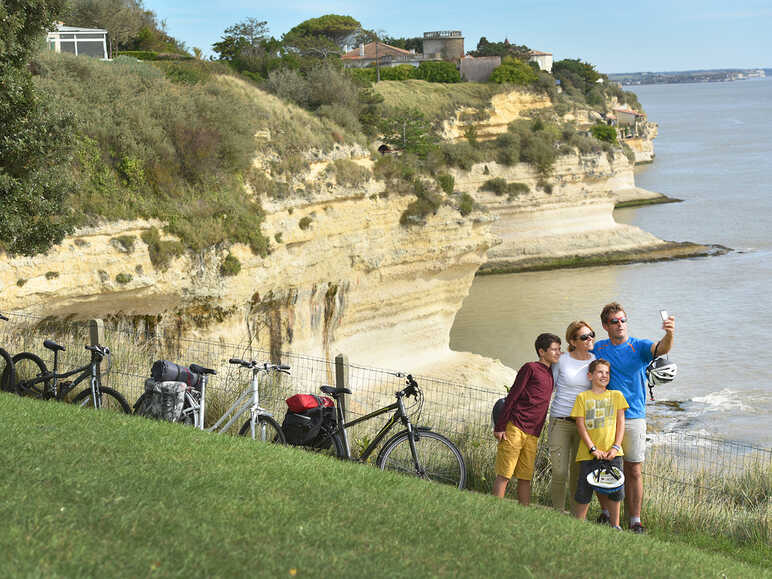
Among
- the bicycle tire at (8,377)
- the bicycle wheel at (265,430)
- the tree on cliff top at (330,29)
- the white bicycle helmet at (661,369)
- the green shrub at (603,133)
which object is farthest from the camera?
the tree on cliff top at (330,29)

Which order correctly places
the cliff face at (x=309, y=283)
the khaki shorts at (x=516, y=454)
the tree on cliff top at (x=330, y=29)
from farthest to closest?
1. the tree on cliff top at (x=330, y=29)
2. the cliff face at (x=309, y=283)
3. the khaki shorts at (x=516, y=454)

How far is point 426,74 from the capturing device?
201ft

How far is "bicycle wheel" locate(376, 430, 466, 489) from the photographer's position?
709 centimetres

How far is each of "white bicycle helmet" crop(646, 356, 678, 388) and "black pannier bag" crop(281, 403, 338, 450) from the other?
9.05ft

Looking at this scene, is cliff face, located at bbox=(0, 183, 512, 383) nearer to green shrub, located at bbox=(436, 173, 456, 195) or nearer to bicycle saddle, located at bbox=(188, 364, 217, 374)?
green shrub, located at bbox=(436, 173, 456, 195)

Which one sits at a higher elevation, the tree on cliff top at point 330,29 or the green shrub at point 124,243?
the tree on cliff top at point 330,29

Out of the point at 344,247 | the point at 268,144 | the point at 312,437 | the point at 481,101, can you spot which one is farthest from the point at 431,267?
the point at 481,101

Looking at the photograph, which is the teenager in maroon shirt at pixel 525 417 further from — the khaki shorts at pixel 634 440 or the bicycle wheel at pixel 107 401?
the bicycle wheel at pixel 107 401

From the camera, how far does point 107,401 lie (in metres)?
8.41

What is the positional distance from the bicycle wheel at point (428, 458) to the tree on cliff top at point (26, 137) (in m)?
5.97

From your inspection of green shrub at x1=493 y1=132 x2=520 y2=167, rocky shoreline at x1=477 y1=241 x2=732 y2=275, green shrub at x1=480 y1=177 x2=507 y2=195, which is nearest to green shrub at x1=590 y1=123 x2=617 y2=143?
rocky shoreline at x1=477 y1=241 x2=732 y2=275

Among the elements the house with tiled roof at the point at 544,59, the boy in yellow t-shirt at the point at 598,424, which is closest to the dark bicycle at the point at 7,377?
the boy in yellow t-shirt at the point at 598,424

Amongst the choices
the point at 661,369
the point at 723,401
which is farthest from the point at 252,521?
the point at 723,401

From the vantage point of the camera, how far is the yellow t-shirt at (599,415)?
6449 millimetres
